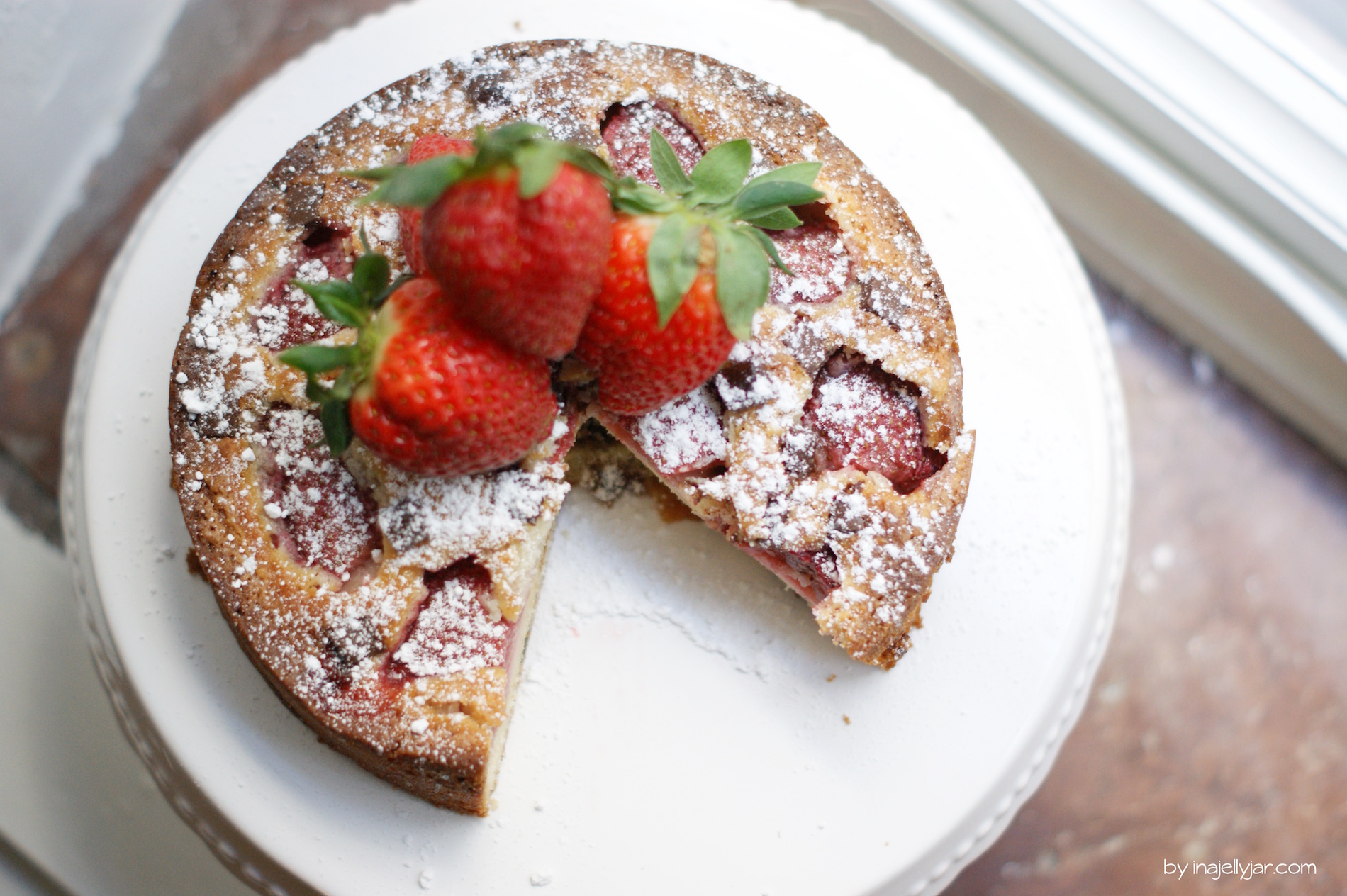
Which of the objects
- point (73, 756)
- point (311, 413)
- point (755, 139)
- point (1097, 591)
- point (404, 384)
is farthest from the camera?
point (73, 756)

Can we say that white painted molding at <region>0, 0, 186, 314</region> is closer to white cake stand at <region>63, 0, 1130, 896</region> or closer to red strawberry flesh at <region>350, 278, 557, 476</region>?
white cake stand at <region>63, 0, 1130, 896</region>

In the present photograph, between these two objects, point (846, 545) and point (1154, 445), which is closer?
point (846, 545)

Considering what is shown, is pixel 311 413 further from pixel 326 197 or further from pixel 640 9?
pixel 640 9

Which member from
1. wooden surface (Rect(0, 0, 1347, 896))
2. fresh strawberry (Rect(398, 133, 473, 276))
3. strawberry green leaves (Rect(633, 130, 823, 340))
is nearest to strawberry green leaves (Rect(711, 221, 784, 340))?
strawberry green leaves (Rect(633, 130, 823, 340))

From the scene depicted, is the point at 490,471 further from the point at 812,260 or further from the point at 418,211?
the point at 812,260

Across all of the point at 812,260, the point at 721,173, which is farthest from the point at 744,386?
the point at 721,173

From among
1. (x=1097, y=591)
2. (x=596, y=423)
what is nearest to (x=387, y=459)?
(x=596, y=423)
